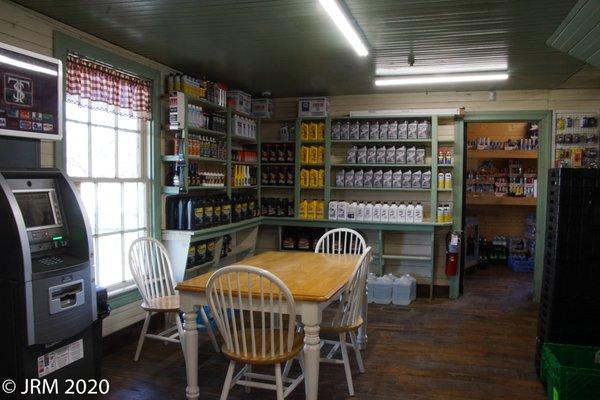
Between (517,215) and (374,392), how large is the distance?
625 cm

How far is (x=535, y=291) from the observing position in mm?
6094

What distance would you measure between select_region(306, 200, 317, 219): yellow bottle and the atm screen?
389 cm

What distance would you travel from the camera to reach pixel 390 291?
19.6 ft

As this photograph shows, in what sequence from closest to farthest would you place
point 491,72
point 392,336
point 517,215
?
1. point 392,336
2. point 491,72
3. point 517,215

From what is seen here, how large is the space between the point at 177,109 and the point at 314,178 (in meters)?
2.32

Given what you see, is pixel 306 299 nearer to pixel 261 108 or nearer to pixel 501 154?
pixel 261 108

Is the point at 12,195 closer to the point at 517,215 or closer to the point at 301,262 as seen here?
the point at 301,262

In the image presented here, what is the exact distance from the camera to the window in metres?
3.92

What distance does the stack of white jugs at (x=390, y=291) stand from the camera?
591cm

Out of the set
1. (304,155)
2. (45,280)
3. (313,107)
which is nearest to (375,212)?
(304,155)

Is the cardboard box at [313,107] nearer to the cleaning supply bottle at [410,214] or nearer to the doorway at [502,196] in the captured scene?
the cleaning supply bottle at [410,214]

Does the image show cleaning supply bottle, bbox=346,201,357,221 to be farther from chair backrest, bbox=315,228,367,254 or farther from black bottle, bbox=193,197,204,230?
black bottle, bbox=193,197,204,230

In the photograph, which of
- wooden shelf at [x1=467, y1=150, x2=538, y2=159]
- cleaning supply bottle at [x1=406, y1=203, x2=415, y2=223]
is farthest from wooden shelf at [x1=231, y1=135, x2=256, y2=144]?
wooden shelf at [x1=467, y1=150, x2=538, y2=159]

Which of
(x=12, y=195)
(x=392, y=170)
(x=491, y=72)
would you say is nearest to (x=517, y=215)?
(x=392, y=170)
